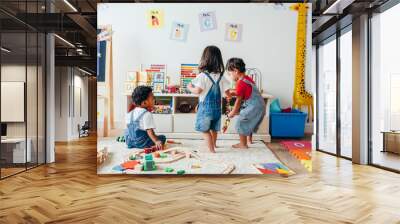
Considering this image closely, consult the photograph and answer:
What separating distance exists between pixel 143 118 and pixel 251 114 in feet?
4.94

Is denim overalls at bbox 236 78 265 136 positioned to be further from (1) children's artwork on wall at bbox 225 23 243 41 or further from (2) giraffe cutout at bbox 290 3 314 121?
(1) children's artwork on wall at bbox 225 23 243 41

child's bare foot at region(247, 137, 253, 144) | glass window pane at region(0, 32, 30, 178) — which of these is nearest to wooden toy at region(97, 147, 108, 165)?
glass window pane at region(0, 32, 30, 178)

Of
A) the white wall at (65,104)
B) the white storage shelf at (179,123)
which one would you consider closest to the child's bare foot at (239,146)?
the white storage shelf at (179,123)

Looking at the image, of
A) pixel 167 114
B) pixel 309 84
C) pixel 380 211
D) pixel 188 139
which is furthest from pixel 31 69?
pixel 380 211

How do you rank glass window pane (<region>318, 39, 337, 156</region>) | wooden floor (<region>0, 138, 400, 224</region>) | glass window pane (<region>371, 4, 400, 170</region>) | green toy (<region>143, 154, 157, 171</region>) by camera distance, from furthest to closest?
glass window pane (<region>318, 39, 337, 156</region>) < glass window pane (<region>371, 4, 400, 170</region>) < green toy (<region>143, 154, 157, 171</region>) < wooden floor (<region>0, 138, 400, 224</region>)

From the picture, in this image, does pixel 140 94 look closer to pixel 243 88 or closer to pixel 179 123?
pixel 179 123

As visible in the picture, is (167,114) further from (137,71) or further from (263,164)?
(263,164)

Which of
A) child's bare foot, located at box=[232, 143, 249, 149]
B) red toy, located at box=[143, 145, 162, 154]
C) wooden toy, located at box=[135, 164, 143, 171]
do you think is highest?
child's bare foot, located at box=[232, 143, 249, 149]

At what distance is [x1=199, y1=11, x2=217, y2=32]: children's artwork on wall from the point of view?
5.00 meters

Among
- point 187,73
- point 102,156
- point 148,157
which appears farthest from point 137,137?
point 187,73

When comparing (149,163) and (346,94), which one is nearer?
(149,163)

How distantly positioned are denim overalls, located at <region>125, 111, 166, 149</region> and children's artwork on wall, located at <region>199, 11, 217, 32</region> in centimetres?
145

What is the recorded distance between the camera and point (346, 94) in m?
6.97

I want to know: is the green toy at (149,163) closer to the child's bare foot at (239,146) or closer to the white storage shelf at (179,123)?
the white storage shelf at (179,123)
